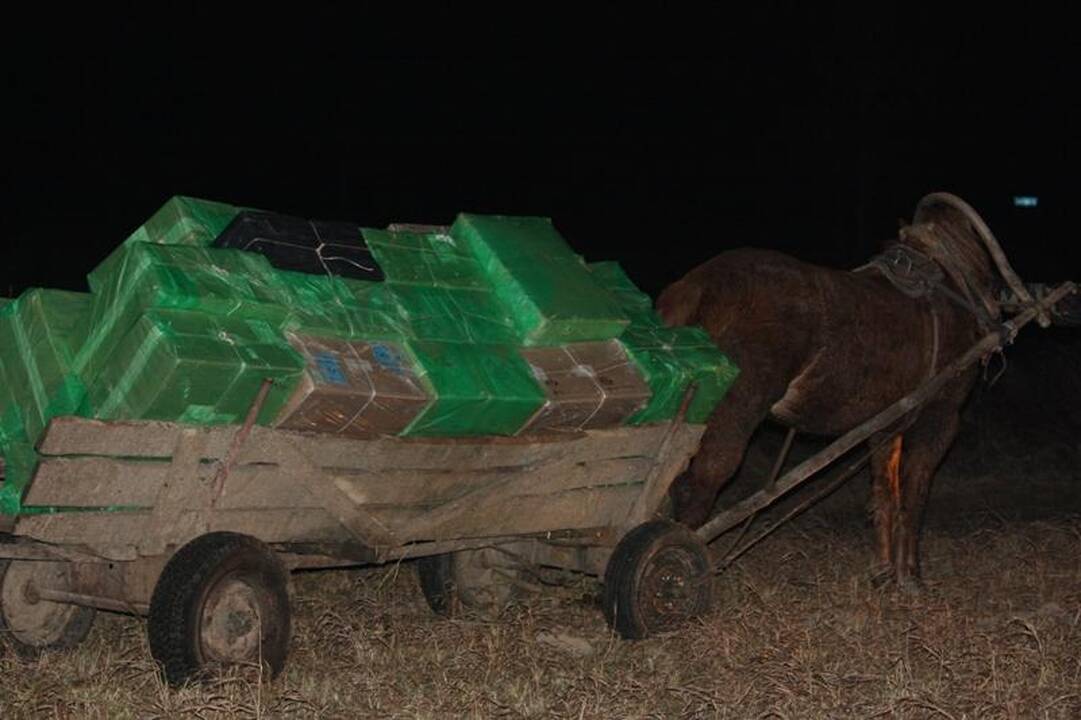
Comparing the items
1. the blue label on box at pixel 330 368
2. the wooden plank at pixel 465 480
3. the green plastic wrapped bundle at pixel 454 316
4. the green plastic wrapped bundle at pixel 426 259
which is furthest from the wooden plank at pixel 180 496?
the green plastic wrapped bundle at pixel 426 259

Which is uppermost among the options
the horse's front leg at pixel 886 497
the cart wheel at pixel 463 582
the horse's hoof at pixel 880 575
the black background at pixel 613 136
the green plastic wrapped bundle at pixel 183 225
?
the green plastic wrapped bundle at pixel 183 225

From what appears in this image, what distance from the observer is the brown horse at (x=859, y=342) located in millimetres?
6965

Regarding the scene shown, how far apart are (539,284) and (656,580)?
142cm

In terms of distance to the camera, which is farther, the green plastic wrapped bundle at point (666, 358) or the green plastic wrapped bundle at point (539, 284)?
the green plastic wrapped bundle at point (666, 358)

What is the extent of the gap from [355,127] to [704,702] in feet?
87.0

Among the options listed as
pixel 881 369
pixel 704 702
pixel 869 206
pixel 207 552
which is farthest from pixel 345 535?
pixel 869 206

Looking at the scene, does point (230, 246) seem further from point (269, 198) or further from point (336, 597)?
point (269, 198)

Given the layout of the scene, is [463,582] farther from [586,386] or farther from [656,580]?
[586,386]

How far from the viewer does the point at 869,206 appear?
82.1 feet

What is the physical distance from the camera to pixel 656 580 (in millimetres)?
6352

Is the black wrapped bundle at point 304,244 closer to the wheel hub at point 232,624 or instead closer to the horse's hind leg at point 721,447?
the wheel hub at point 232,624

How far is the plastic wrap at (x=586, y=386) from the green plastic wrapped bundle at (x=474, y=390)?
0.25 ft

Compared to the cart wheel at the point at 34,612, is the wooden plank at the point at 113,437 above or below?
above

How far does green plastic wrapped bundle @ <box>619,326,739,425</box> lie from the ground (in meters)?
0.87
